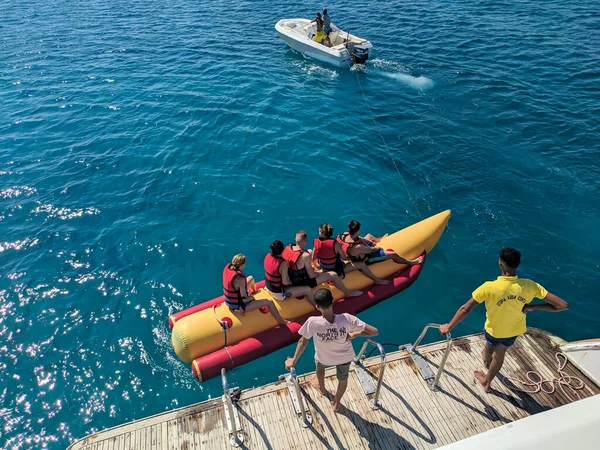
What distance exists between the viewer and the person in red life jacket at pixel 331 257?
7956 mm

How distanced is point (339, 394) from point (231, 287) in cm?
273

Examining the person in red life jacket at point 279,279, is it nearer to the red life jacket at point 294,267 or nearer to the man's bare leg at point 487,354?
the red life jacket at point 294,267

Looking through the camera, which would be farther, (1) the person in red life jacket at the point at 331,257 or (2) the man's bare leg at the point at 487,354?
(1) the person in red life jacket at the point at 331,257

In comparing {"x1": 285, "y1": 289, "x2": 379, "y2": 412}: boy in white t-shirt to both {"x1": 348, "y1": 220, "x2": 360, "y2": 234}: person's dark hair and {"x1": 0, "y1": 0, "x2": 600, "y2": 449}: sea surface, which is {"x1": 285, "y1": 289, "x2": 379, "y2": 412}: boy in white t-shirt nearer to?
{"x1": 0, "y1": 0, "x2": 600, "y2": 449}: sea surface

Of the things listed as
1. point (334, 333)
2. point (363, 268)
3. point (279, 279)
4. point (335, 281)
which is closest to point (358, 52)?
point (363, 268)

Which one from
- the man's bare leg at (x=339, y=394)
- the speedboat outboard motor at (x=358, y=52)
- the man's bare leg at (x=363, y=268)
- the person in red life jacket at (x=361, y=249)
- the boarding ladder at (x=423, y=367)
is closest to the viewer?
the man's bare leg at (x=339, y=394)

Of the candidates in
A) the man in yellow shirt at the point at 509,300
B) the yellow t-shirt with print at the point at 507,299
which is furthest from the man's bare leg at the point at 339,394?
the yellow t-shirt with print at the point at 507,299

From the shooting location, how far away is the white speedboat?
1822cm

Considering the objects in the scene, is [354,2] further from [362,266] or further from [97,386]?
[97,386]

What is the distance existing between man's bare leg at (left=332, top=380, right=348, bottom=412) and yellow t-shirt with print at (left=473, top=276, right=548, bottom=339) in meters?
2.17

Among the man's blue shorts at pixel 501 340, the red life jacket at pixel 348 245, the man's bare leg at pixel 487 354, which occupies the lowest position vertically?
the man's bare leg at pixel 487 354

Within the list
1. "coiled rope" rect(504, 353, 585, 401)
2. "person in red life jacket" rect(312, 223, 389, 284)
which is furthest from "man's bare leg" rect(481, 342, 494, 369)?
"person in red life jacket" rect(312, 223, 389, 284)

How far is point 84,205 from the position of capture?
37.5 ft

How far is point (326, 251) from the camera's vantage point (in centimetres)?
805
